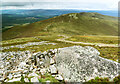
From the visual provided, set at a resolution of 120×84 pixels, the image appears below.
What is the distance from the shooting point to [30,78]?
9.80 meters

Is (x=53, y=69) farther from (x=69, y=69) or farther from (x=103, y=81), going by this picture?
A: (x=103, y=81)

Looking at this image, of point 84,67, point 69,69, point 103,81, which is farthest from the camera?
point 69,69

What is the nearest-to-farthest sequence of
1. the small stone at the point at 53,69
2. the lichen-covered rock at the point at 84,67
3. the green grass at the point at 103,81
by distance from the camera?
the green grass at the point at 103,81 < the lichen-covered rock at the point at 84,67 < the small stone at the point at 53,69

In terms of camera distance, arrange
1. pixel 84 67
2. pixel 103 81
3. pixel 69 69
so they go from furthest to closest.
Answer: pixel 69 69 → pixel 84 67 → pixel 103 81

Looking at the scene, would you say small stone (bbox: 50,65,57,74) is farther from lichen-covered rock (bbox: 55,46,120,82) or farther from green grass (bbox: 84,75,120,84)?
green grass (bbox: 84,75,120,84)

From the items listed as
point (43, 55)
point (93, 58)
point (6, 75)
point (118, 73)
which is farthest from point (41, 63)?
point (118, 73)

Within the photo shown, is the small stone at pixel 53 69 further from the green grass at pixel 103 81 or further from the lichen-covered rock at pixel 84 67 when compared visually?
the green grass at pixel 103 81

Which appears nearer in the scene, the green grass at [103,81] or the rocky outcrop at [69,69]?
the green grass at [103,81]

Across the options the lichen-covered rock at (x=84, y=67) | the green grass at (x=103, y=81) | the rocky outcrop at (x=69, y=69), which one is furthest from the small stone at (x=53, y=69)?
the green grass at (x=103, y=81)

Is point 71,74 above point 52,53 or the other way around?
the other way around

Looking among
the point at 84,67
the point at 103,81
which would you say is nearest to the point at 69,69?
the point at 84,67

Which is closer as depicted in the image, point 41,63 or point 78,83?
point 78,83

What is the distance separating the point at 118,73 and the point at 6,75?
13549mm

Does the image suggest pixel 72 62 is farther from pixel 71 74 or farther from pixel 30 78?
pixel 30 78
